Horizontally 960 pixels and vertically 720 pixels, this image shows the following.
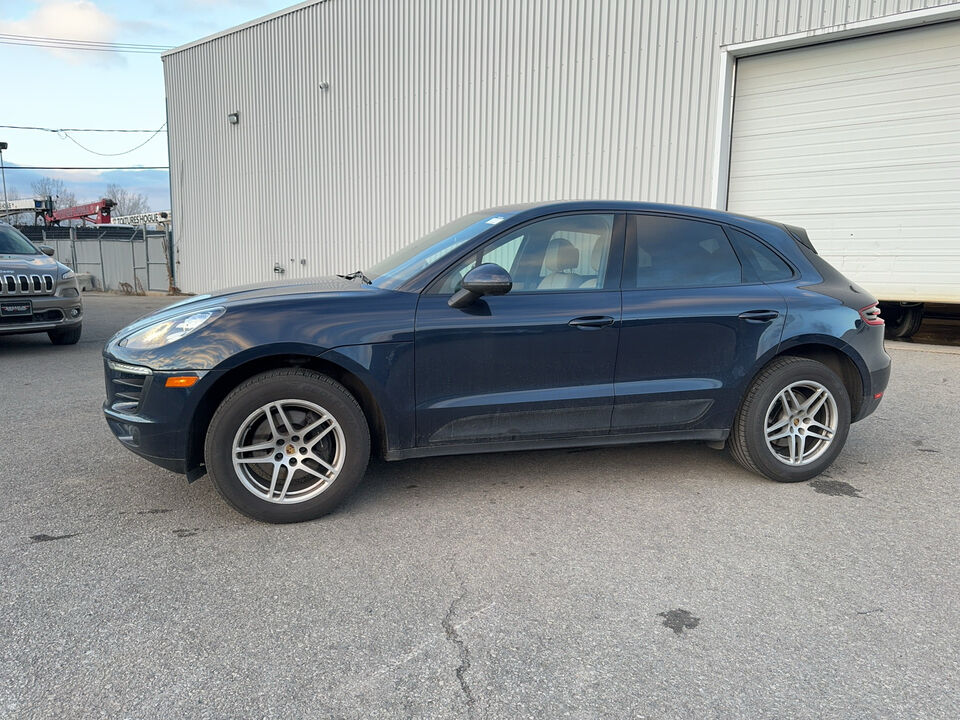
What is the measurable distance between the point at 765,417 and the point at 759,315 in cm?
61

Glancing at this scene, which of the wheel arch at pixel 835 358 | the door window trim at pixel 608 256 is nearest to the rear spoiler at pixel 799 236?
the wheel arch at pixel 835 358

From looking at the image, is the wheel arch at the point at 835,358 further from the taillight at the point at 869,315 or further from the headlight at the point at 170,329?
the headlight at the point at 170,329

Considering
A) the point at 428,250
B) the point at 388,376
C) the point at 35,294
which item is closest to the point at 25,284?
the point at 35,294

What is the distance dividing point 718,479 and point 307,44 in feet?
51.1

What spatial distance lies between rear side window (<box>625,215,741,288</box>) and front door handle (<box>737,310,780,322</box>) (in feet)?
0.74

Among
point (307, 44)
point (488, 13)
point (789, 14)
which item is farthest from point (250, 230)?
point (789, 14)

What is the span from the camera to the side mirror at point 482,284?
3.54 m

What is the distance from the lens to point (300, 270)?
1719 centimetres

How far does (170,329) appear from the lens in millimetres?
3521

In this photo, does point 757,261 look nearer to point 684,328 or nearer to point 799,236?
point 799,236

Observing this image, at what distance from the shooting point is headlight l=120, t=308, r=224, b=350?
3.47 m

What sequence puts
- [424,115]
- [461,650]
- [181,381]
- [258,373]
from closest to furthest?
1. [461,650]
2. [181,381]
3. [258,373]
4. [424,115]

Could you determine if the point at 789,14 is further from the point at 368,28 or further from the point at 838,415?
the point at 368,28

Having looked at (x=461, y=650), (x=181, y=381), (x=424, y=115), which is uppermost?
(x=424, y=115)
